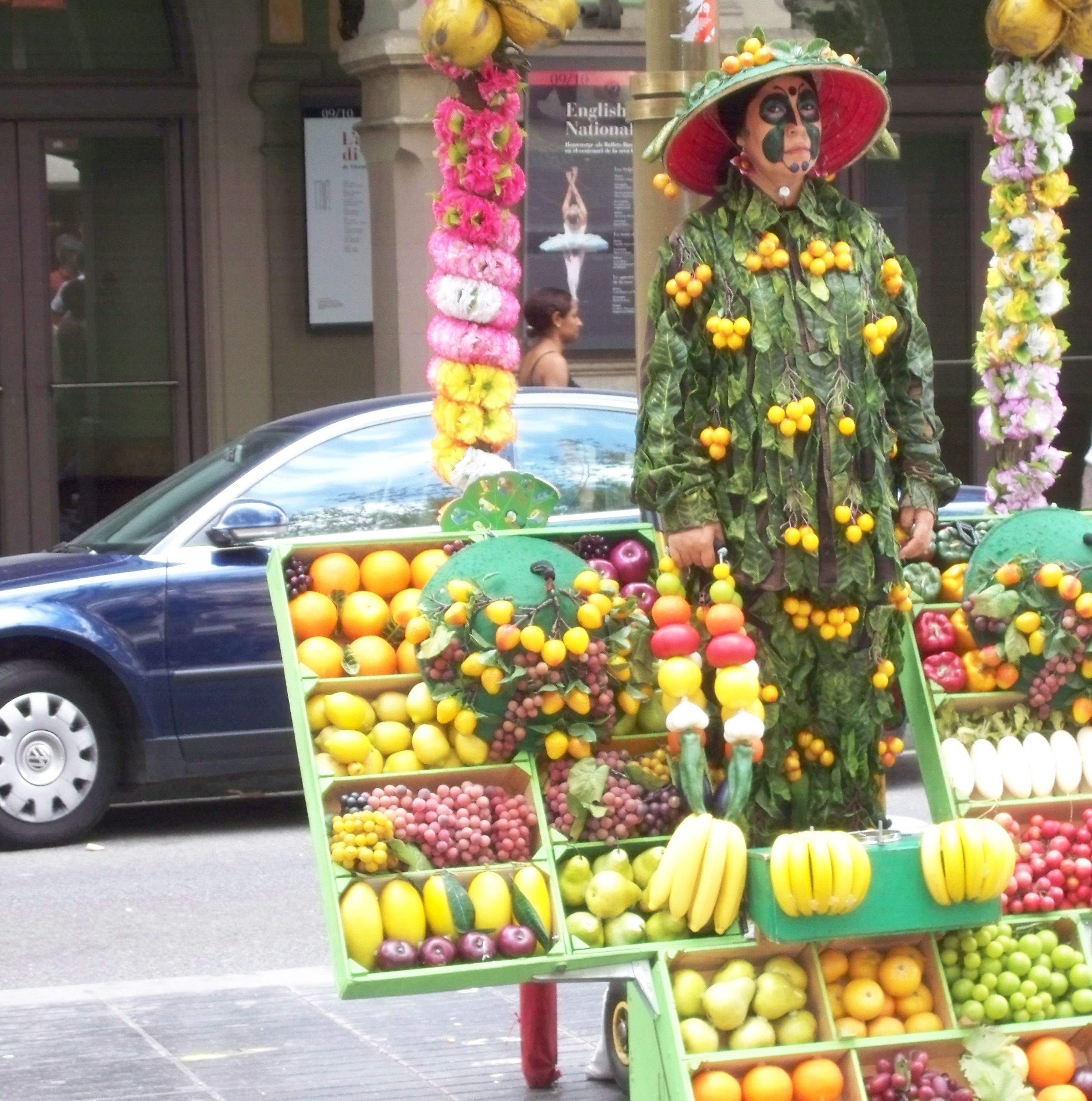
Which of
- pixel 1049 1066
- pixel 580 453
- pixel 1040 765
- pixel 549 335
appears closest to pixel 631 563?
pixel 1040 765

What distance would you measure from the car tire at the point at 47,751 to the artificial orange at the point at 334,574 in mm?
3693

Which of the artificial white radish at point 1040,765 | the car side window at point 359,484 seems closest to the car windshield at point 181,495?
the car side window at point 359,484

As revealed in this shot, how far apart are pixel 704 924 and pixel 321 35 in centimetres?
1011

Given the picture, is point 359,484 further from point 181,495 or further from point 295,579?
point 295,579

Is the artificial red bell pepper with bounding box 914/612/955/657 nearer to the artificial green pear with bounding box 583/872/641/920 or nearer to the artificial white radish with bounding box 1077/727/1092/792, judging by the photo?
the artificial white radish with bounding box 1077/727/1092/792

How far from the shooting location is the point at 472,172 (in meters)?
5.04

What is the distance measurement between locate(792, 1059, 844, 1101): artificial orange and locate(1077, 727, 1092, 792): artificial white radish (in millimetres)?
1039

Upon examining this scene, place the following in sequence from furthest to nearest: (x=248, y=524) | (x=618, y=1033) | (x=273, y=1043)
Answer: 1. (x=248, y=524)
2. (x=273, y=1043)
3. (x=618, y=1033)

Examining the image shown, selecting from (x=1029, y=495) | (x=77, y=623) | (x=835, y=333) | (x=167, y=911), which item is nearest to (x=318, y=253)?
(x=77, y=623)

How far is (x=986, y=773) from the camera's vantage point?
4836 millimetres

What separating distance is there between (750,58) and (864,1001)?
6.56ft

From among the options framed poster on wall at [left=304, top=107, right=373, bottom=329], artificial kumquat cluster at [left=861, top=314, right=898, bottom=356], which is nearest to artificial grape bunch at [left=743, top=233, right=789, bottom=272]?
artificial kumquat cluster at [left=861, top=314, right=898, bottom=356]

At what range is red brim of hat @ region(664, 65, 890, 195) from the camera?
185 inches

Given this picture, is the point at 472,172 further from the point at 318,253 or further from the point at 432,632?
the point at 318,253
